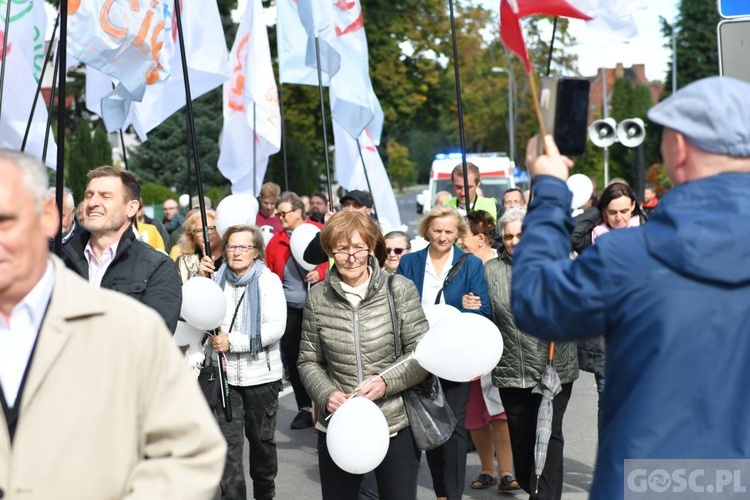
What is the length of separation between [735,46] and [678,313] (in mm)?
3584

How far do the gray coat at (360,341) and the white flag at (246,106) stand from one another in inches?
347

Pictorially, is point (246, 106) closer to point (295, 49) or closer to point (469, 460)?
point (295, 49)

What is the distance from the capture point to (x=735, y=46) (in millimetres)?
6078

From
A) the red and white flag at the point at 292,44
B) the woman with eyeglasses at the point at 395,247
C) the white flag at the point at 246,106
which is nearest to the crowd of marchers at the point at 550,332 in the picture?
the woman with eyeglasses at the point at 395,247

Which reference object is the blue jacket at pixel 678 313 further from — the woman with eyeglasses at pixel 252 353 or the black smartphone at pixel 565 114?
the woman with eyeglasses at pixel 252 353

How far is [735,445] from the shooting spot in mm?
2889

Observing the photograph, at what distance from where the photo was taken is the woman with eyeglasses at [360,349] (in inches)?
226

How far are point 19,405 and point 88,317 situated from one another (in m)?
0.23

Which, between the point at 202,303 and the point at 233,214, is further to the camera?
the point at 233,214

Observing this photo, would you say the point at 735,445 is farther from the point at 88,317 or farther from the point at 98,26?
the point at 98,26

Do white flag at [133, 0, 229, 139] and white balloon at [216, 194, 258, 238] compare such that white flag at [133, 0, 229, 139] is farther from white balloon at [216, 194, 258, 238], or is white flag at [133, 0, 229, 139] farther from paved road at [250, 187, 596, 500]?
paved road at [250, 187, 596, 500]

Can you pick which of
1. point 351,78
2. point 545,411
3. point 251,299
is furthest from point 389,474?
point 351,78

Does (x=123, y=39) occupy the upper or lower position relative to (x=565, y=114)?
upper

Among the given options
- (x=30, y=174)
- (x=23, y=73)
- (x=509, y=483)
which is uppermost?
(x=23, y=73)
